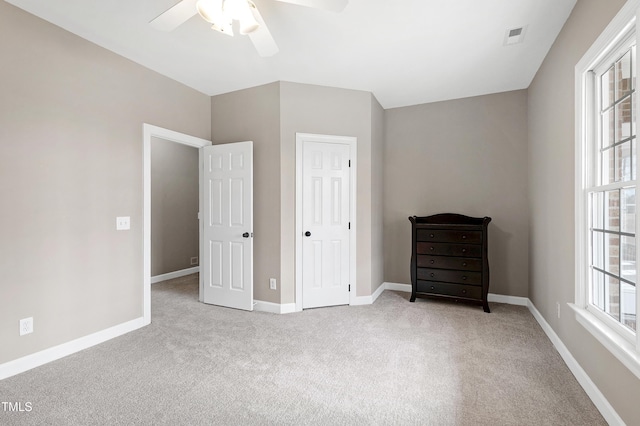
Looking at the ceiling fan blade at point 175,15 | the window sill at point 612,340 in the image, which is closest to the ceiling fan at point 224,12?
the ceiling fan blade at point 175,15

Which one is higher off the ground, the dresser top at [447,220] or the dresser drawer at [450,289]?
the dresser top at [447,220]

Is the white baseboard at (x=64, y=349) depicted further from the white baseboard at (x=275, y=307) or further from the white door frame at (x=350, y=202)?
the white door frame at (x=350, y=202)

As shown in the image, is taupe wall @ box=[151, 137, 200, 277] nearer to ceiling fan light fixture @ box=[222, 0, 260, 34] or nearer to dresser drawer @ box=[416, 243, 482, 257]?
ceiling fan light fixture @ box=[222, 0, 260, 34]

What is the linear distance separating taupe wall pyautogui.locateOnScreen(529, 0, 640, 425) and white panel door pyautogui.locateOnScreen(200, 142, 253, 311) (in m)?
3.05

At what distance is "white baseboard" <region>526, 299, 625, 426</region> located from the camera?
1708mm

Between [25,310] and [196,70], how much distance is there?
2690mm

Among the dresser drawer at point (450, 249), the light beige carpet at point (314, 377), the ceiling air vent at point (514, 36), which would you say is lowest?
the light beige carpet at point (314, 377)

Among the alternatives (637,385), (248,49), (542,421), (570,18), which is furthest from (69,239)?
(570,18)

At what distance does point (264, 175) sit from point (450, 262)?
2534 mm

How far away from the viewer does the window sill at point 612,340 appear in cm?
147

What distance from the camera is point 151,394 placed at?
2.04 m

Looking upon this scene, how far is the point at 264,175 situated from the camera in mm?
3758

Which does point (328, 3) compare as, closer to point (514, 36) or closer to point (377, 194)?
point (514, 36)

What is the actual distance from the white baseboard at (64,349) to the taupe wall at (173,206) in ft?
7.11
